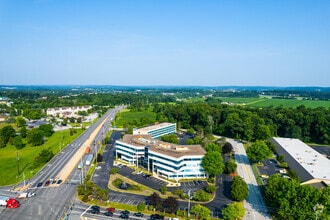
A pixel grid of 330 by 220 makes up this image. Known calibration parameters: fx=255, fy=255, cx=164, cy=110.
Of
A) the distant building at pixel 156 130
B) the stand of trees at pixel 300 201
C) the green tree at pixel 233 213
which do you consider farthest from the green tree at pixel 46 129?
the stand of trees at pixel 300 201

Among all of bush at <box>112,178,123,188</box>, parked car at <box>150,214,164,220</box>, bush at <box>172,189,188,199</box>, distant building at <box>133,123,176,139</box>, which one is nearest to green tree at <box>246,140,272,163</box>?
bush at <box>172,189,188,199</box>

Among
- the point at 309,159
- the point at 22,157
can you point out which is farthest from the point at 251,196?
the point at 22,157

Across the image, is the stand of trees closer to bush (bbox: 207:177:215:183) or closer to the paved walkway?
the paved walkway

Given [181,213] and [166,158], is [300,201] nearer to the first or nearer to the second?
[181,213]

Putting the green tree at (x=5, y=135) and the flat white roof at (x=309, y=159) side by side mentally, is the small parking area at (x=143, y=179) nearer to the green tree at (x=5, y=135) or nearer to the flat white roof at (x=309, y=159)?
the flat white roof at (x=309, y=159)

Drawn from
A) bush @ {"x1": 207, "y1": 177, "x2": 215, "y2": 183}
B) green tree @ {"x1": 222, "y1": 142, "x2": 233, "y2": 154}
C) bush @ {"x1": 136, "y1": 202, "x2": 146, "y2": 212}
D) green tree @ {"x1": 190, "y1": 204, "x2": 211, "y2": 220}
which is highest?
green tree @ {"x1": 222, "y1": 142, "x2": 233, "y2": 154}

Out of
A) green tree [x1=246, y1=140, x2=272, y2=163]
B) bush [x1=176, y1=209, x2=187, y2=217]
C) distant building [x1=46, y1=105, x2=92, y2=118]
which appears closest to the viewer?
bush [x1=176, y1=209, x2=187, y2=217]
